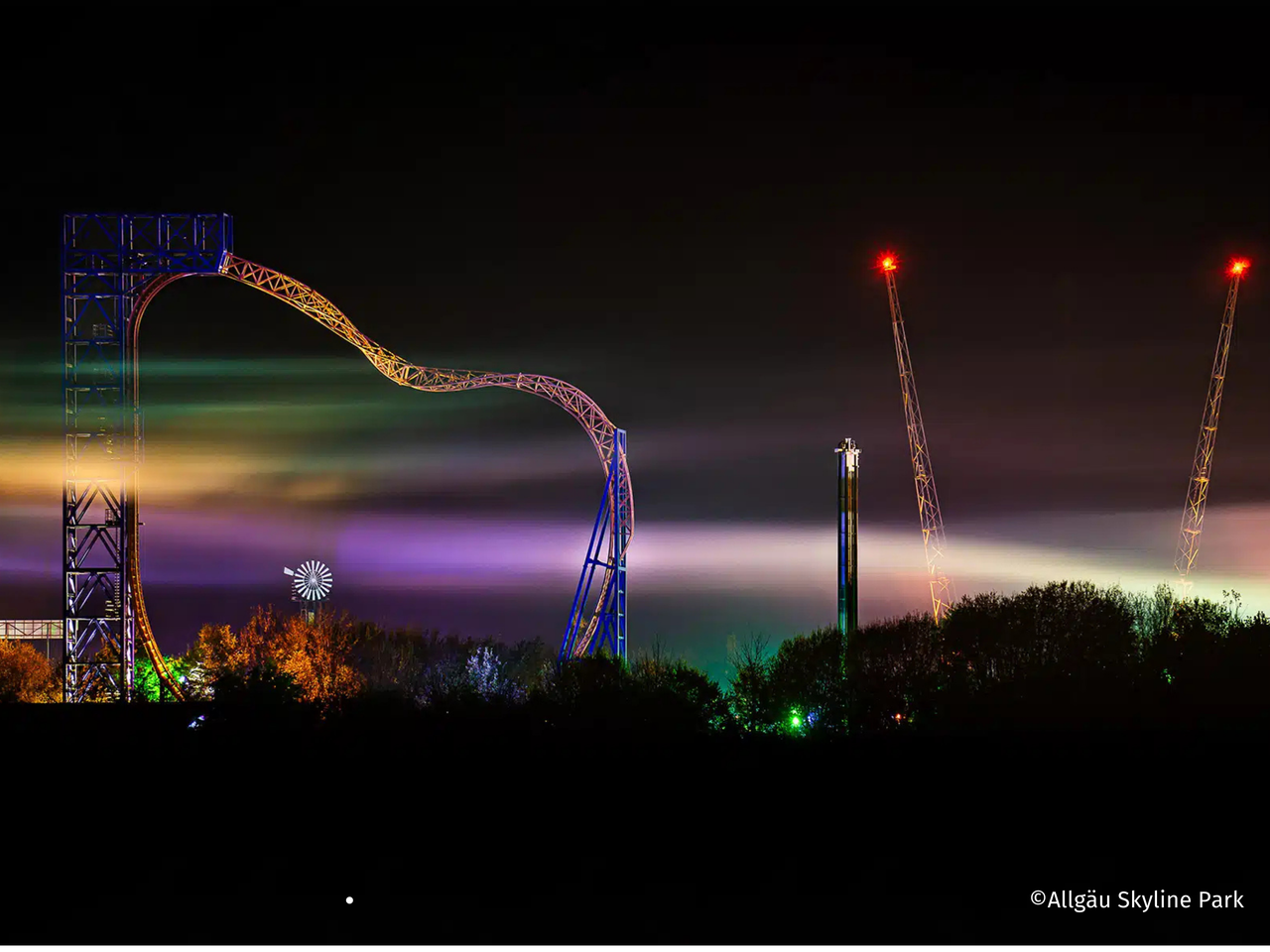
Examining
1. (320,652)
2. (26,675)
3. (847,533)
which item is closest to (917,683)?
(847,533)

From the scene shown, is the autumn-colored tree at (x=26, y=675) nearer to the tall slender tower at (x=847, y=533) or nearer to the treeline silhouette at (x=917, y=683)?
the treeline silhouette at (x=917, y=683)

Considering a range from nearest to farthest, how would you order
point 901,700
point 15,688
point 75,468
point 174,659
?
point 75,468 → point 901,700 → point 15,688 → point 174,659

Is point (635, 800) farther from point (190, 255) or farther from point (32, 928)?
point (190, 255)

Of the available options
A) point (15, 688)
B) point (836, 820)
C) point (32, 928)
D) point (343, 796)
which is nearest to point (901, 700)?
point (836, 820)

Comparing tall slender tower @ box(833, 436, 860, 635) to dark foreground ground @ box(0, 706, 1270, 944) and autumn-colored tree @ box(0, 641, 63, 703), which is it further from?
autumn-colored tree @ box(0, 641, 63, 703)

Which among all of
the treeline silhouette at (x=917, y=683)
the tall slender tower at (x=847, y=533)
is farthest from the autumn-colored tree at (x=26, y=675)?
the tall slender tower at (x=847, y=533)

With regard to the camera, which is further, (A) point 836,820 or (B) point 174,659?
(B) point 174,659
